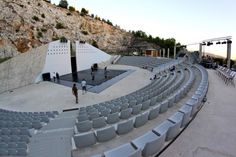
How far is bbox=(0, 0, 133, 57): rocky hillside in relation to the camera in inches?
1348

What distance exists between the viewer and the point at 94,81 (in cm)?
2256

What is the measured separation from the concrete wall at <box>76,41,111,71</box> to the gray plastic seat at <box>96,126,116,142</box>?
81.2ft

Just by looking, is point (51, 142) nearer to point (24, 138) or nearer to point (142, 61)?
point (24, 138)

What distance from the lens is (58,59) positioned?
2600 cm

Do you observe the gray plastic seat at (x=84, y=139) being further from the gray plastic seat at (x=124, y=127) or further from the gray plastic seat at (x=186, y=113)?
the gray plastic seat at (x=186, y=113)

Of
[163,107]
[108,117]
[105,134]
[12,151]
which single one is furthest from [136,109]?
[12,151]

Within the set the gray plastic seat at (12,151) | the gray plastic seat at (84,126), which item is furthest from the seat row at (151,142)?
the gray plastic seat at (12,151)

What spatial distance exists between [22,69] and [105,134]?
1838cm

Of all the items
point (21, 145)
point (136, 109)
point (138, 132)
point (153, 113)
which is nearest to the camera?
point (21, 145)

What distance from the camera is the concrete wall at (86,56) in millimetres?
29672

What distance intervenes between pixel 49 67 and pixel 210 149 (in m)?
22.6

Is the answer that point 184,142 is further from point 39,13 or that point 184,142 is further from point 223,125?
point 39,13

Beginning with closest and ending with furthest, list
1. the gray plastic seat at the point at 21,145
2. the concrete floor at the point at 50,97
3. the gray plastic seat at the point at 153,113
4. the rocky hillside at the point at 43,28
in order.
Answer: the gray plastic seat at the point at 21,145 < the gray plastic seat at the point at 153,113 < the concrete floor at the point at 50,97 < the rocky hillside at the point at 43,28

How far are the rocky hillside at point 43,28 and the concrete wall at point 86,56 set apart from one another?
1061 cm
